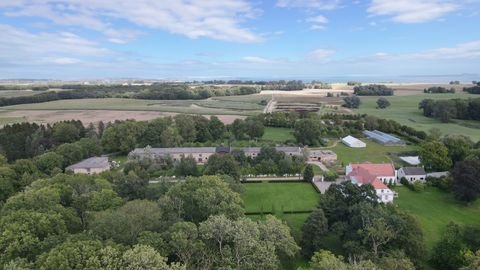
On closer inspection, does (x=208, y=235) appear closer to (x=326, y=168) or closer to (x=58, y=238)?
(x=58, y=238)

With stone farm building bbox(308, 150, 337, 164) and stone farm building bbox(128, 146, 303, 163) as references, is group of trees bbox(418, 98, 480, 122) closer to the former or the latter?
stone farm building bbox(308, 150, 337, 164)

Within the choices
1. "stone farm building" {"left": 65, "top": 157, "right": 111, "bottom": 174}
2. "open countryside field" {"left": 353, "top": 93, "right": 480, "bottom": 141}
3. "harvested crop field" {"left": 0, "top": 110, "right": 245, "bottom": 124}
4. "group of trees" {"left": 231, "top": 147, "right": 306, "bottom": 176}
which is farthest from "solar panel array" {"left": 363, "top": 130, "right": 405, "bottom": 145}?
"stone farm building" {"left": 65, "top": 157, "right": 111, "bottom": 174}

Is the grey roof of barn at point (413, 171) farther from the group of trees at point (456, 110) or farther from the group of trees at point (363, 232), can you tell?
the group of trees at point (456, 110)

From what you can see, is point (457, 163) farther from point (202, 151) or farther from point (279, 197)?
point (202, 151)

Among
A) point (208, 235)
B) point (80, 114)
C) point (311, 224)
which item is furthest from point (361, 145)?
point (80, 114)

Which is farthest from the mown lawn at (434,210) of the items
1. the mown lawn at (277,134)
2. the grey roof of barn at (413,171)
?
the mown lawn at (277,134)
